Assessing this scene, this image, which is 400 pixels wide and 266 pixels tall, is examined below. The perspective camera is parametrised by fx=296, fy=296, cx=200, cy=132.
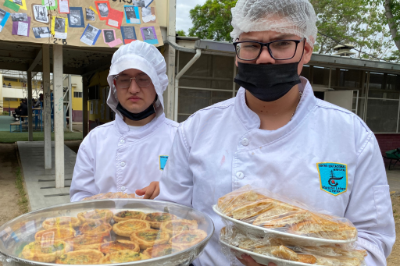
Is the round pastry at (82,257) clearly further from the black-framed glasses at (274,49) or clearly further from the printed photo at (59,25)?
the printed photo at (59,25)

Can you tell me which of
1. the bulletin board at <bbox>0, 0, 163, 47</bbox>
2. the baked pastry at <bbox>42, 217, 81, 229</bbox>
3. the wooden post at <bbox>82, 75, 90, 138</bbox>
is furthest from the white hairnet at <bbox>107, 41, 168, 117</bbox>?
the wooden post at <bbox>82, 75, 90, 138</bbox>

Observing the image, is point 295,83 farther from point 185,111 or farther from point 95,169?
point 185,111

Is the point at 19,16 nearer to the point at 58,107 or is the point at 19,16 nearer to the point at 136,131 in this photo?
the point at 58,107

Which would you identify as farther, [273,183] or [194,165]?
[194,165]

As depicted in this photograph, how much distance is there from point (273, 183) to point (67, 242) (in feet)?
2.73

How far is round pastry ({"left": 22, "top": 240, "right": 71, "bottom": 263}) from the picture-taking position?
967 mm

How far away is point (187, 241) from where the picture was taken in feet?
3.63

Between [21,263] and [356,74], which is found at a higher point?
[356,74]

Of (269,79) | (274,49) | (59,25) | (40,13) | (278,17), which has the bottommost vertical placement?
(269,79)

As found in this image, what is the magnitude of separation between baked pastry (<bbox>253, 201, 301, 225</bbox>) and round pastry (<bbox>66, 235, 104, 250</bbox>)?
1.99 feet

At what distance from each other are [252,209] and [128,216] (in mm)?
675

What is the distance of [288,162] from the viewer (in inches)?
46.9

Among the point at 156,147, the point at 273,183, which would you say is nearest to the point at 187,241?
the point at 273,183

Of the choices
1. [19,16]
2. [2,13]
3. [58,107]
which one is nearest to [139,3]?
[19,16]
